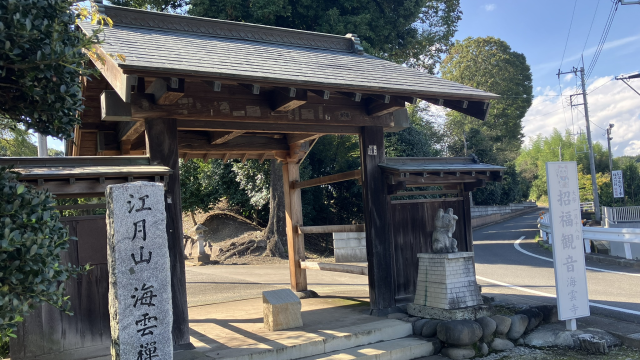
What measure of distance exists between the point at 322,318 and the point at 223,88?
3.73 metres

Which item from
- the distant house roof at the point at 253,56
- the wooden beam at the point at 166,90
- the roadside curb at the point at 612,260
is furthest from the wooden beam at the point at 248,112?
the roadside curb at the point at 612,260

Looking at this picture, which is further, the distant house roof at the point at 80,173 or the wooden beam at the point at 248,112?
the wooden beam at the point at 248,112

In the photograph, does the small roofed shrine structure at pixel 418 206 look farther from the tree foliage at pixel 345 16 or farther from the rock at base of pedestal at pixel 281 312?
the tree foliage at pixel 345 16

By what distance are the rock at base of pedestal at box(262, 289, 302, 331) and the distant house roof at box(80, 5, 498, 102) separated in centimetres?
300

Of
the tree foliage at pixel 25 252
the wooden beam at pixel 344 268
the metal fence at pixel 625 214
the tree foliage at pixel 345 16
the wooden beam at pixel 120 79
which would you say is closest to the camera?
the tree foliage at pixel 25 252

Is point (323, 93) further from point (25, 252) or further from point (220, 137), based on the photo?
point (25, 252)

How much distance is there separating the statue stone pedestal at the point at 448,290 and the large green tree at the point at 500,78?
39.3 m

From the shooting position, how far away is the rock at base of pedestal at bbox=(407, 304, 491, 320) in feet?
22.0

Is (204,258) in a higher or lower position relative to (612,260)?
higher

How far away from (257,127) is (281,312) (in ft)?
8.61

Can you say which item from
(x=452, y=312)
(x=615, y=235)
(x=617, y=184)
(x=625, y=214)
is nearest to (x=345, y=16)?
(x=615, y=235)

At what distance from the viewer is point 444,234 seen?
7344 mm

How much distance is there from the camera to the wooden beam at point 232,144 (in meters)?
8.55

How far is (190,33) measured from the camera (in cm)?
797
